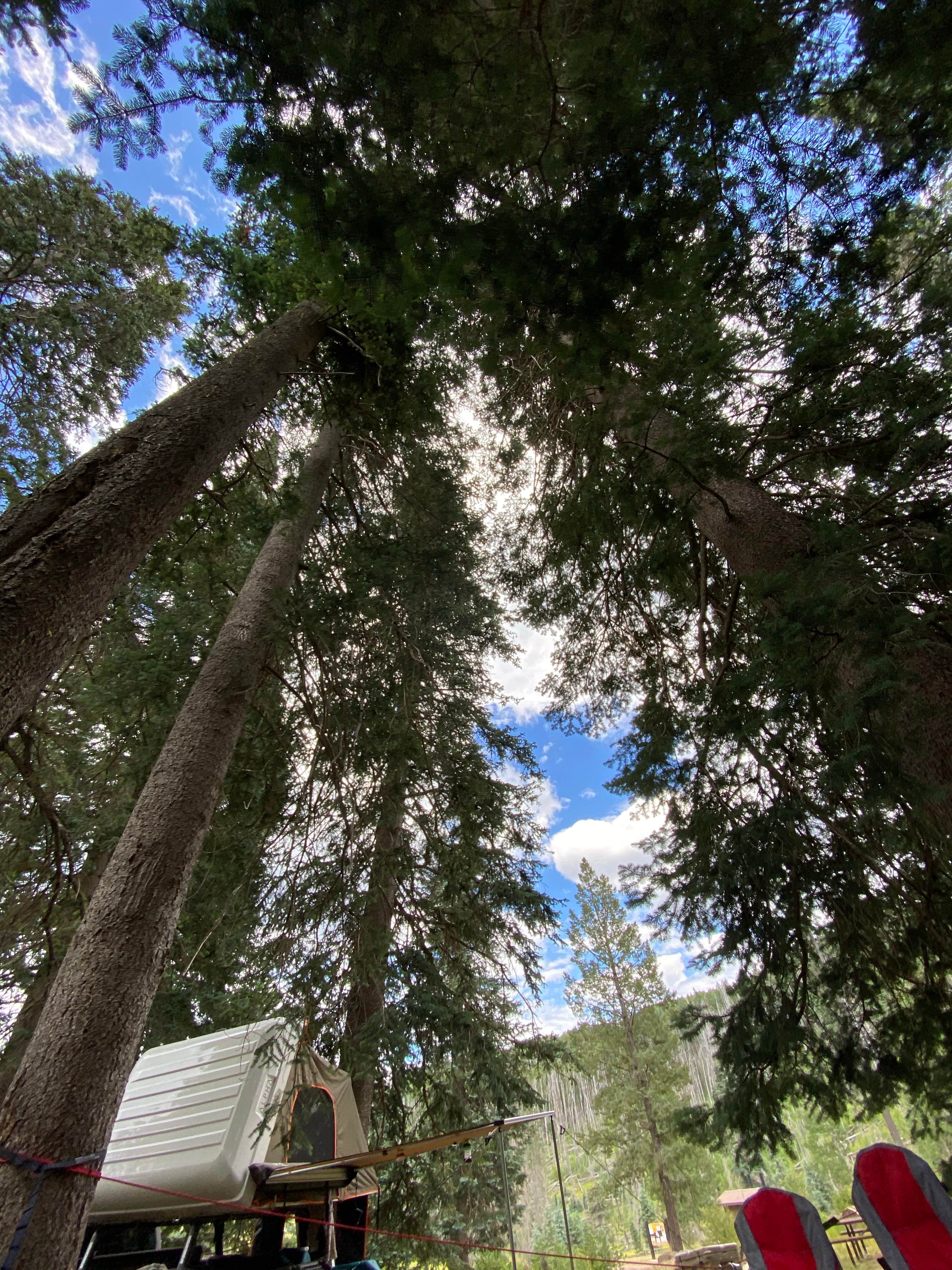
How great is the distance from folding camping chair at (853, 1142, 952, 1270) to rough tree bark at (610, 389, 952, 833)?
76.6 inches

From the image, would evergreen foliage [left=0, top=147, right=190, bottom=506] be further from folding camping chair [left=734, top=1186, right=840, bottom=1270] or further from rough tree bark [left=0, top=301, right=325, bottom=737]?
folding camping chair [left=734, top=1186, right=840, bottom=1270]

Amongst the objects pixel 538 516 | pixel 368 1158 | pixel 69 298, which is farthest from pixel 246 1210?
pixel 69 298

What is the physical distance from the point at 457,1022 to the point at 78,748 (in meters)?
4.90

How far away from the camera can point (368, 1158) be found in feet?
14.1

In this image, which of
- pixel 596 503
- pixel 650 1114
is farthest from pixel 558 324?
pixel 650 1114

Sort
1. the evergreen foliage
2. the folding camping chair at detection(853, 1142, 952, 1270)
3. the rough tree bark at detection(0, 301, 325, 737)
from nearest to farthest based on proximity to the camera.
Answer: the rough tree bark at detection(0, 301, 325, 737) < the folding camping chair at detection(853, 1142, 952, 1270) < the evergreen foliage

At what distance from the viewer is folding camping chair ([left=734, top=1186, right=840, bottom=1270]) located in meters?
2.84

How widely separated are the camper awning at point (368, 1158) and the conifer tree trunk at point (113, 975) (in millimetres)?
2184

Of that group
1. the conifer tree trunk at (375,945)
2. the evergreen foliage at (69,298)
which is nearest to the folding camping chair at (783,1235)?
the conifer tree trunk at (375,945)

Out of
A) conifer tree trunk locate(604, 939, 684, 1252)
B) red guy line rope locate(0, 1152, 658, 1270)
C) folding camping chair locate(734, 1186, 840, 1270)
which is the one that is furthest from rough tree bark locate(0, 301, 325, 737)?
conifer tree trunk locate(604, 939, 684, 1252)

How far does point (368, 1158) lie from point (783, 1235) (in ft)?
9.59

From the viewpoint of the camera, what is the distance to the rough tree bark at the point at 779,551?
2.51 m

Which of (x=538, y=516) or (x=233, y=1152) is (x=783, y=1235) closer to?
(x=233, y=1152)

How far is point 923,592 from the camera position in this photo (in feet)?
8.13
